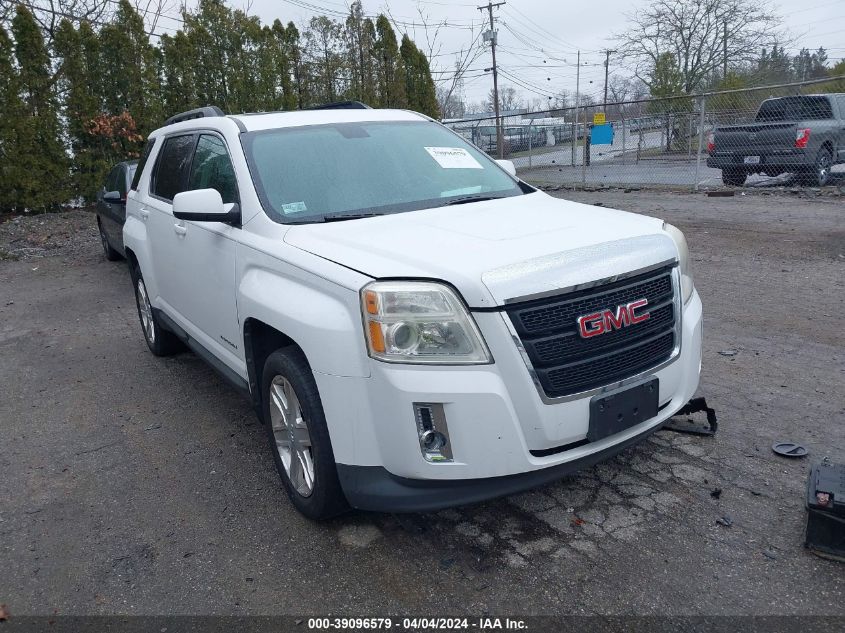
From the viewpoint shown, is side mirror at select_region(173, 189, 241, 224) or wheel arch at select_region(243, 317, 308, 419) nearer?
wheel arch at select_region(243, 317, 308, 419)

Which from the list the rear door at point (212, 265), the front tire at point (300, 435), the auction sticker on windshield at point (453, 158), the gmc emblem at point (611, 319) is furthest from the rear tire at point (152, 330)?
the gmc emblem at point (611, 319)

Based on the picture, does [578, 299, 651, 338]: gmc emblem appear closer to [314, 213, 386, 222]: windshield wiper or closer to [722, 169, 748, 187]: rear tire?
[314, 213, 386, 222]: windshield wiper

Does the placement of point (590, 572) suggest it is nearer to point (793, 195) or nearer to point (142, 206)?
point (142, 206)

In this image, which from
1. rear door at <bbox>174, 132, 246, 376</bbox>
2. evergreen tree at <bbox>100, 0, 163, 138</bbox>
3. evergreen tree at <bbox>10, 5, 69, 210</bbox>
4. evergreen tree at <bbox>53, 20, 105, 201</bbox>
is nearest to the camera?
rear door at <bbox>174, 132, 246, 376</bbox>

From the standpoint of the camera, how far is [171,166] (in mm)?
5121

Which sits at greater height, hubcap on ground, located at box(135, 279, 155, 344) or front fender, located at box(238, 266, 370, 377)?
front fender, located at box(238, 266, 370, 377)

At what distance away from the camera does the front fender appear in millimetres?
2705

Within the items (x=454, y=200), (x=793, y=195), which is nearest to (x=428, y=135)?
(x=454, y=200)

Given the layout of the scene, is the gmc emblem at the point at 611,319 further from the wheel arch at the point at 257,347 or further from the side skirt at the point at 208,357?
the side skirt at the point at 208,357

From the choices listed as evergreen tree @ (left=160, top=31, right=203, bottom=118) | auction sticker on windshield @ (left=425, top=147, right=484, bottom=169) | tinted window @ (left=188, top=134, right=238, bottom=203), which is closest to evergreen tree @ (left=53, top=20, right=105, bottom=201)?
evergreen tree @ (left=160, top=31, right=203, bottom=118)

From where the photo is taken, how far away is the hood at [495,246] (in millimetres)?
2641

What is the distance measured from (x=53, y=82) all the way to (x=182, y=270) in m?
12.9

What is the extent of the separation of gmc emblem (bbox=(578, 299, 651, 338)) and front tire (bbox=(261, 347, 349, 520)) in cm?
111

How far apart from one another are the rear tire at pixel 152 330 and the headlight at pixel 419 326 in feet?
11.5
